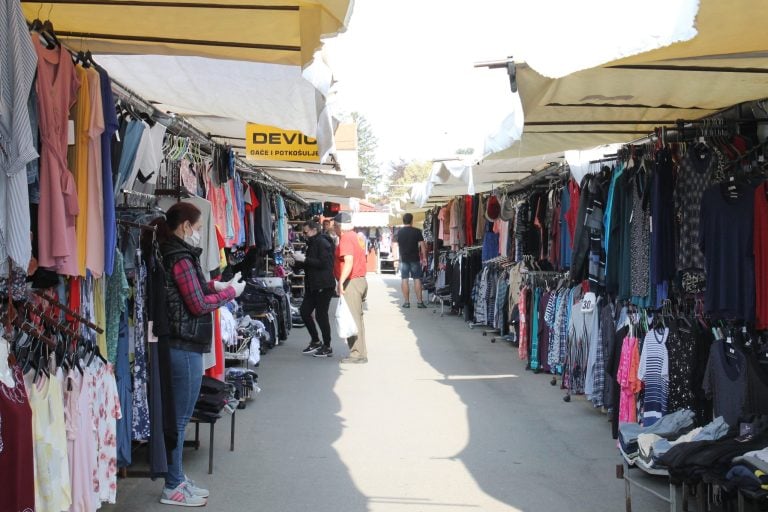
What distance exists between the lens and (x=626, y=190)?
275 inches

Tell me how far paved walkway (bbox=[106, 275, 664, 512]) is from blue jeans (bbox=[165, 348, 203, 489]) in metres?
0.24

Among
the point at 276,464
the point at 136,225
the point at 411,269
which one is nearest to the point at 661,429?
the point at 276,464

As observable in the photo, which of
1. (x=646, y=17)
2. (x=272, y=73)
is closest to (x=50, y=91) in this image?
(x=272, y=73)

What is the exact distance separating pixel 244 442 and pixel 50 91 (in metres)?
3.87

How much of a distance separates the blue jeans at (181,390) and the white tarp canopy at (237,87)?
1.62 meters

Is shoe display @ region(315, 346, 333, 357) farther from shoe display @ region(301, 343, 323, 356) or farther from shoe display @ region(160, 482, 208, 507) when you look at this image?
shoe display @ region(160, 482, 208, 507)

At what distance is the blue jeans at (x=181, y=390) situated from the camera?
205 inches

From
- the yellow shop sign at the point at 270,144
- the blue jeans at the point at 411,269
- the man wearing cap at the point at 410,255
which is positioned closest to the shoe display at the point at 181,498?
the yellow shop sign at the point at 270,144

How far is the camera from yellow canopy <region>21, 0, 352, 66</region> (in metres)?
3.65

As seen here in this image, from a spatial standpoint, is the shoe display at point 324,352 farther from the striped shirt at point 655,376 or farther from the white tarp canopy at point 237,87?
the striped shirt at point 655,376

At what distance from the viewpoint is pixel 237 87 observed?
5.79 meters

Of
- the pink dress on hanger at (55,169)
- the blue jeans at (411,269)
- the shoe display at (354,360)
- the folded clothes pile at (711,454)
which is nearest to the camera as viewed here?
the pink dress on hanger at (55,169)

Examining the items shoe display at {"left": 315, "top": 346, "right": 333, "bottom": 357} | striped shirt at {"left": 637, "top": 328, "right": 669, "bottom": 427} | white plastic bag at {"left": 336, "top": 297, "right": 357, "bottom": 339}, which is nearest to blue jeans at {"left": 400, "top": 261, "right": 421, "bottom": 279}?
shoe display at {"left": 315, "top": 346, "right": 333, "bottom": 357}

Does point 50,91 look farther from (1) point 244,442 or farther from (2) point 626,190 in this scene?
(2) point 626,190
